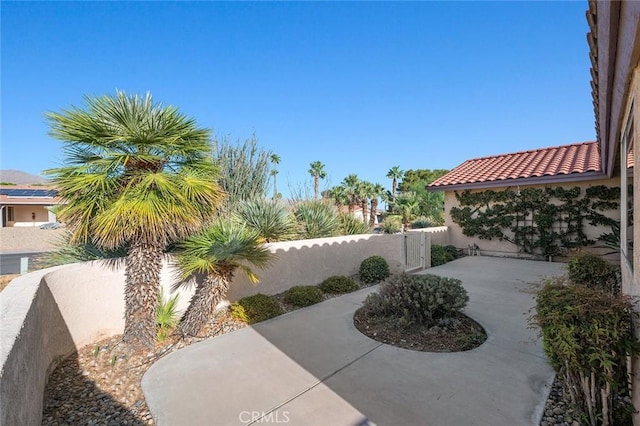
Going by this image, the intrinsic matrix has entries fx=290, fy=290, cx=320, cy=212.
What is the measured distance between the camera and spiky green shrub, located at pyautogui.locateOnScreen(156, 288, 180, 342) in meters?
4.71

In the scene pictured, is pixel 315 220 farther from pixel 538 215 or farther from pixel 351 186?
pixel 351 186

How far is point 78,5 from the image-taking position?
6.79 m

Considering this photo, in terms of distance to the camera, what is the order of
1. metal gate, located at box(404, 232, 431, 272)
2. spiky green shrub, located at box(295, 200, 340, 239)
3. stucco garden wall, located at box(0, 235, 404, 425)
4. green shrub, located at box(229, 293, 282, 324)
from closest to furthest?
1. stucco garden wall, located at box(0, 235, 404, 425)
2. green shrub, located at box(229, 293, 282, 324)
3. spiky green shrub, located at box(295, 200, 340, 239)
4. metal gate, located at box(404, 232, 431, 272)

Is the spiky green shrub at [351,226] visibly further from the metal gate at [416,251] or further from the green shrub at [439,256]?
the green shrub at [439,256]

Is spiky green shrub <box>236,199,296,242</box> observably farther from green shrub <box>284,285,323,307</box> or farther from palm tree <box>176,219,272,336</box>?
palm tree <box>176,219,272,336</box>

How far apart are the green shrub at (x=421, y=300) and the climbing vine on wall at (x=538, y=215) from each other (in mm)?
9010

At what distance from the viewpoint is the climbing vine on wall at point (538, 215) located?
1044 centimetres

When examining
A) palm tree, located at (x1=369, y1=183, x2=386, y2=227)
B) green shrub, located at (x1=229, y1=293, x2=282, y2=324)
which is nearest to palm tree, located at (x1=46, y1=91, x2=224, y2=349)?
green shrub, located at (x1=229, y1=293, x2=282, y2=324)

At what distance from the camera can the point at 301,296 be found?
6.30 m

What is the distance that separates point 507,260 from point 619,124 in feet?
28.4

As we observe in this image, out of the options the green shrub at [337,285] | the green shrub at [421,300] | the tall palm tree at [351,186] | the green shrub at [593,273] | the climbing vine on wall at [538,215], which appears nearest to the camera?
the green shrub at [421,300]

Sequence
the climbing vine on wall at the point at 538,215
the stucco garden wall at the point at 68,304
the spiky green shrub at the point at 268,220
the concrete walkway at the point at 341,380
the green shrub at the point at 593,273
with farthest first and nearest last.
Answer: the climbing vine on wall at the point at 538,215, the spiky green shrub at the point at 268,220, the green shrub at the point at 593,273, the concrete walkway at the point at 341,380, the stucco garden wall at the point at 68,304

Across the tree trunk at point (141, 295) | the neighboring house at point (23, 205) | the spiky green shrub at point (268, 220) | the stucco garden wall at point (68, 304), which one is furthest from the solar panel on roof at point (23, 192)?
the tree trunk at point (141, 295)

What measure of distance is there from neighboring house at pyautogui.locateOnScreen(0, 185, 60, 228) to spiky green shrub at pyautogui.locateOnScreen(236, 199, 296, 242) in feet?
76.8
